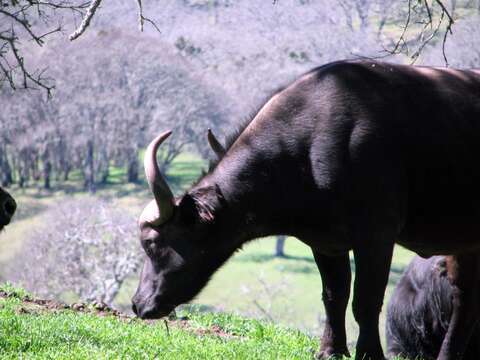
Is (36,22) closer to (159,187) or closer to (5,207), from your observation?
(5,207)

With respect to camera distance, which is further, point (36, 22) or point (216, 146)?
point (36, 22)

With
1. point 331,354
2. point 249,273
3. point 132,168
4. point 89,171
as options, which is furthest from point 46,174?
point 331,354

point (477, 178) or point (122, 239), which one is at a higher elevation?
point (477, 178)

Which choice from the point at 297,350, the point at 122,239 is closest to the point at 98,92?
the point at 122,239

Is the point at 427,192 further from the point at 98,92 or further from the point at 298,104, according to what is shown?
the point at 98,92

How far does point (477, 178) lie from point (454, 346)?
168cm

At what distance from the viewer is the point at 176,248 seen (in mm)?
7281

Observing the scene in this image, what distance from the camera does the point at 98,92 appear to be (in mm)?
54500

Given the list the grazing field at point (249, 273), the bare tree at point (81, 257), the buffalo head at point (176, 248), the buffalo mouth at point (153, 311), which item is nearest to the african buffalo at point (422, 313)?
the buffalo head at point (176, 248)

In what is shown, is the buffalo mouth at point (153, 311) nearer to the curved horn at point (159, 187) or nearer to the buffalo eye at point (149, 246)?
the buffalo eye at point (149, 246)

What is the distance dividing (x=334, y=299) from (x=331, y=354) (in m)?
0.48

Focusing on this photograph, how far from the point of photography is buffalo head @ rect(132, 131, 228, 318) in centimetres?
723

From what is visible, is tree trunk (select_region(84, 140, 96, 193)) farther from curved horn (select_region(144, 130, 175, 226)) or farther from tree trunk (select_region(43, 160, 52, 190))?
A: curved horn (select_region(144, 130, 175, 226))

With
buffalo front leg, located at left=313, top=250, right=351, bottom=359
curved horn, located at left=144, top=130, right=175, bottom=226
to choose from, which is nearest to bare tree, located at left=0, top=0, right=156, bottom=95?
curved horn, located at left=144, top=130, right=175, bottom=226
